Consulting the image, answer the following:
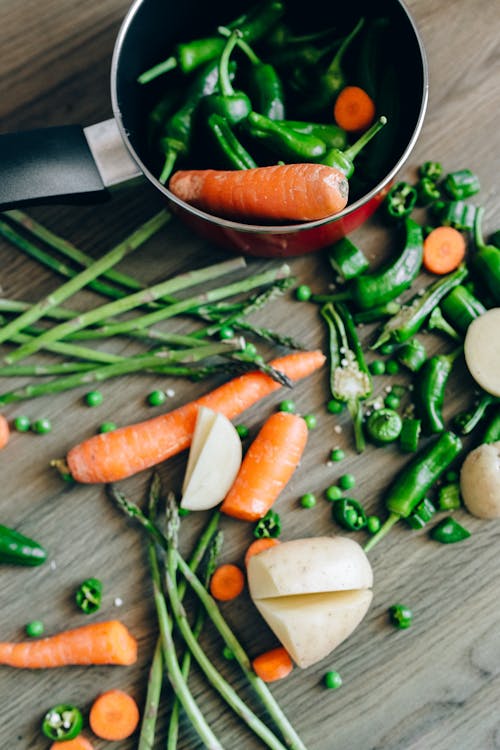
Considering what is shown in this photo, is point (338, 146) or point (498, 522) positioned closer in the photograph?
point (338, 146)

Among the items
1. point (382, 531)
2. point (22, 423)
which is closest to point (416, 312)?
point (382, 531)

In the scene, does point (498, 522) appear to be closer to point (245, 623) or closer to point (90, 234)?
point (245, 623)

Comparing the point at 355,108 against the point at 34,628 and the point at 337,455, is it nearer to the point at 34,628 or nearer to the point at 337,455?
the point at 337,455

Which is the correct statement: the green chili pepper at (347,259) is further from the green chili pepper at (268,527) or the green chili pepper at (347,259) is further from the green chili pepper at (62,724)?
the green chili pepper at (62,724)

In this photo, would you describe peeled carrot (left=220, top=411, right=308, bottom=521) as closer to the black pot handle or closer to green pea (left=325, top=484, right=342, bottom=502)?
green pea (left=325, top=484, right=342, bottom=502)

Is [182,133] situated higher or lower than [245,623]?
higher

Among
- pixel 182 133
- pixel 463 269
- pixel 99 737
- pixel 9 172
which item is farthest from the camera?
pixel 463 269

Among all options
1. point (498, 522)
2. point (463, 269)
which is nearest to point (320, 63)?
point (463, 269)

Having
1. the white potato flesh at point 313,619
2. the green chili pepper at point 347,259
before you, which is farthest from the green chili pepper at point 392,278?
the white potato flesh at point 313,619

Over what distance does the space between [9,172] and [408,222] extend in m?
0.97

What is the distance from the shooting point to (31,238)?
1800mm

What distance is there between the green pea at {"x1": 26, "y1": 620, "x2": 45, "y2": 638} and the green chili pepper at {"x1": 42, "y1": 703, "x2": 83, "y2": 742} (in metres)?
0.18

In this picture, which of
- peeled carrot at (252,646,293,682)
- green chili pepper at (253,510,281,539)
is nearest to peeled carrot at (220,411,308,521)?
green chili pepper at (253,510,281,539)

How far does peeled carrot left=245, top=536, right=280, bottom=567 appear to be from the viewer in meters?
1.74
